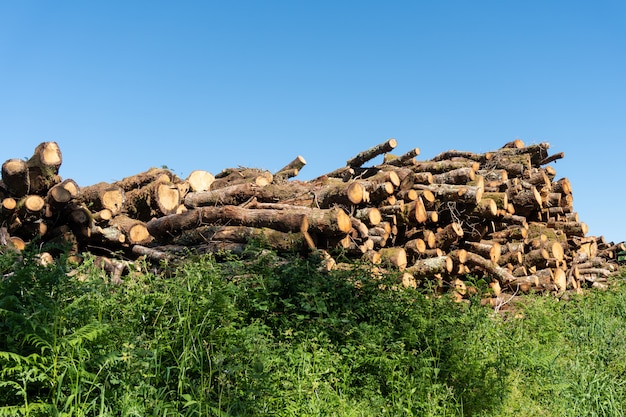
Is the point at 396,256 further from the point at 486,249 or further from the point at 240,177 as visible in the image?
the point at 240,177

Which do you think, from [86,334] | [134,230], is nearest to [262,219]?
[134,230]

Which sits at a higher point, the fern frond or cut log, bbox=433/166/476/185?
cut log, bbox=433/166/476/185

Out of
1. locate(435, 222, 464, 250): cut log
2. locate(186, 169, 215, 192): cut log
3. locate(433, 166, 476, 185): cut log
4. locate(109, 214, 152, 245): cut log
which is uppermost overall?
locate(433, 166, 476, 185): cut log

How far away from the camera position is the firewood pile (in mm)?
9297

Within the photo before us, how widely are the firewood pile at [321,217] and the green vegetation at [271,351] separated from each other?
1548mm

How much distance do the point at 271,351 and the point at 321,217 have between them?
13.0ft

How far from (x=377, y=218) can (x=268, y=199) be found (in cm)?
205

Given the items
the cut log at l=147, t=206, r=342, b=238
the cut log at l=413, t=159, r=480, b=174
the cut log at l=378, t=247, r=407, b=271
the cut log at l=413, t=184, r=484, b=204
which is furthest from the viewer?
the cut log at l=413, t=159, r=480, b=174

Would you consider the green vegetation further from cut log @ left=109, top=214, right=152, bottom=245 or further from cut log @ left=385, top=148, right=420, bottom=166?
cut log @ left=385, top=148, right=420, bottom=166

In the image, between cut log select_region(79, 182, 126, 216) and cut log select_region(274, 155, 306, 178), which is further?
cut log select_region(274, 155, 306, 178)

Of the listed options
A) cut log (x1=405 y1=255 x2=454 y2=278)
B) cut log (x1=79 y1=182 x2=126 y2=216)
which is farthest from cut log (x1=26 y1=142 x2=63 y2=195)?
cut log (x1=405 y1=255 x2=454 y2=278)

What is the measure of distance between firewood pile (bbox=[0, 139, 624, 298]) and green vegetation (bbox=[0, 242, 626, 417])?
155 centimetres

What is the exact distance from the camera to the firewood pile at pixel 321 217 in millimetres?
9297

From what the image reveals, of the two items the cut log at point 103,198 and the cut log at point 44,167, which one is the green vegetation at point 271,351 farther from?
the cut log at point 44,167
